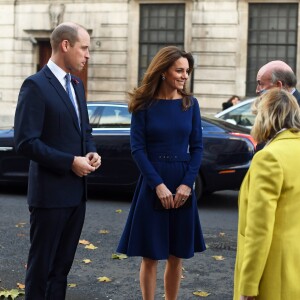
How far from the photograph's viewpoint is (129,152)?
386 inches

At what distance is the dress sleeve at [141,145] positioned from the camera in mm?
4539

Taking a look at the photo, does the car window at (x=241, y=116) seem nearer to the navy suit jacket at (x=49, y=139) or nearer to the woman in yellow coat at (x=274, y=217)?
the navy suit jacket at (x=49, y=139)

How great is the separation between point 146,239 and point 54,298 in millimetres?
744

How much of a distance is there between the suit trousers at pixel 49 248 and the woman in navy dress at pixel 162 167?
0.50 metres

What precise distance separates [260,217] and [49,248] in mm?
1637

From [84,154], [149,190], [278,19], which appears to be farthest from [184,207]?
[278,19]

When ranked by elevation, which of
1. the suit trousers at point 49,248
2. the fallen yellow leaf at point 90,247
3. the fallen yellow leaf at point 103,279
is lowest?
the fallen yellow leaf at point 90,247

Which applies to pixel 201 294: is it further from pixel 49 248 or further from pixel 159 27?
pixel 159 27

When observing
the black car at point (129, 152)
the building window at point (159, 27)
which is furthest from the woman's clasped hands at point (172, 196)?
the building window at point (159, 27)

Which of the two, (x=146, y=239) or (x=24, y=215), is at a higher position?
(x=146, y=239)

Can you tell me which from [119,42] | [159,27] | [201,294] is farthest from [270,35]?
[201,294]

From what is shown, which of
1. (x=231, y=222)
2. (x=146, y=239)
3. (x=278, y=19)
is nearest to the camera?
(x=146, y=239)

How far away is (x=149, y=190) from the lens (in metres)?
4.62

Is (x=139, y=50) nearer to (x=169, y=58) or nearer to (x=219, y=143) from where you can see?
(x=219, y=143)
